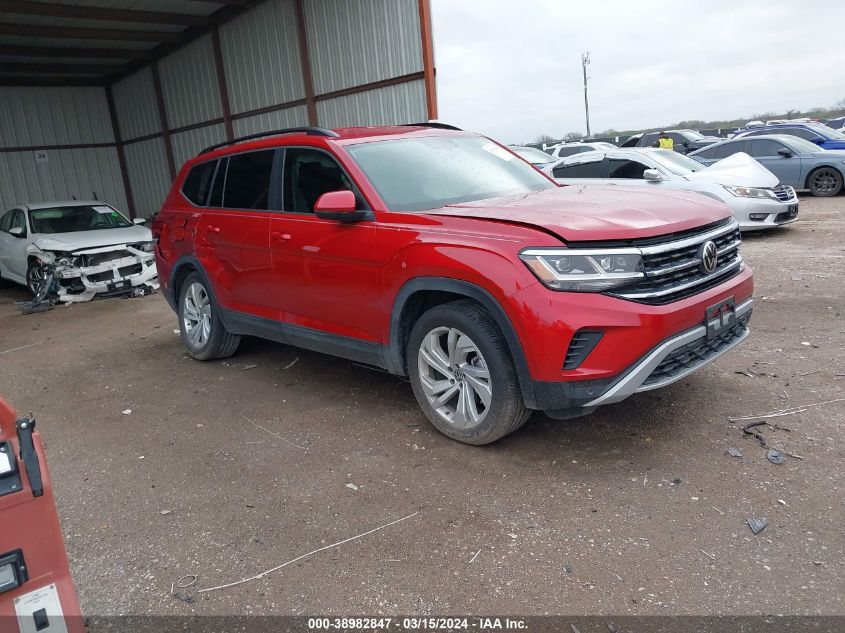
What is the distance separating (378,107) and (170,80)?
8852 millimetres

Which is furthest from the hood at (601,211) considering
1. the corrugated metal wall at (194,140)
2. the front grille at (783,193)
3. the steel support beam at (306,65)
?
the corrugated metal wall at (194,140)

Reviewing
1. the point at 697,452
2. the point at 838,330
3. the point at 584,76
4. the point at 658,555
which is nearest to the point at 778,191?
the point at 838,330

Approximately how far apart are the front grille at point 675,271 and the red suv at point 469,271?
0.01 m

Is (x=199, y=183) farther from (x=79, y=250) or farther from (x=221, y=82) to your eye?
(x=221, y=82)

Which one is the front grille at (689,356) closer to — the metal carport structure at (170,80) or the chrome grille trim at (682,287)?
the chrome grille trim at (682,287)

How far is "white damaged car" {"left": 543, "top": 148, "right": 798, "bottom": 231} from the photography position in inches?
394

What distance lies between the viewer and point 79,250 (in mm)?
9516

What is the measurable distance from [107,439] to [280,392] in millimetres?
1246

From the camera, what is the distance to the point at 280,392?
5.11 metres

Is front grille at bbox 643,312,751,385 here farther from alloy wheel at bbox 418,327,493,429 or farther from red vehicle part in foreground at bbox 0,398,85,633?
red vehicle part in foreground at bbox 0,398,85,633

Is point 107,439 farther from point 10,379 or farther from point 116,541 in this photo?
point 10,379

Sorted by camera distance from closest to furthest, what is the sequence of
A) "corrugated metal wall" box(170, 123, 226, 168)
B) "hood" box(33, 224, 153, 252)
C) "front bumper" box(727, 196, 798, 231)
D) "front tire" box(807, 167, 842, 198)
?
"hood" box(33, 224, 153, 252)
"front bumper" box(727, 196, 798, 231)
"front tire" box(807, 167, 842, 198)
"corrugated metal wall" box(170, 123, 226, 168)

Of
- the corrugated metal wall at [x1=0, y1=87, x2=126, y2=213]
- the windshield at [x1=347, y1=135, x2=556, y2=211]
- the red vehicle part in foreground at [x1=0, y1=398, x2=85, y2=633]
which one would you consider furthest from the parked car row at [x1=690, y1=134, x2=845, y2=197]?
the corrugated metal wall at [x1=0, y1=87, x2=126, y2=213]

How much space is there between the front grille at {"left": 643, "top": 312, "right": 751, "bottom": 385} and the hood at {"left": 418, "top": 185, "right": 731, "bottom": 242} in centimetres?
62
